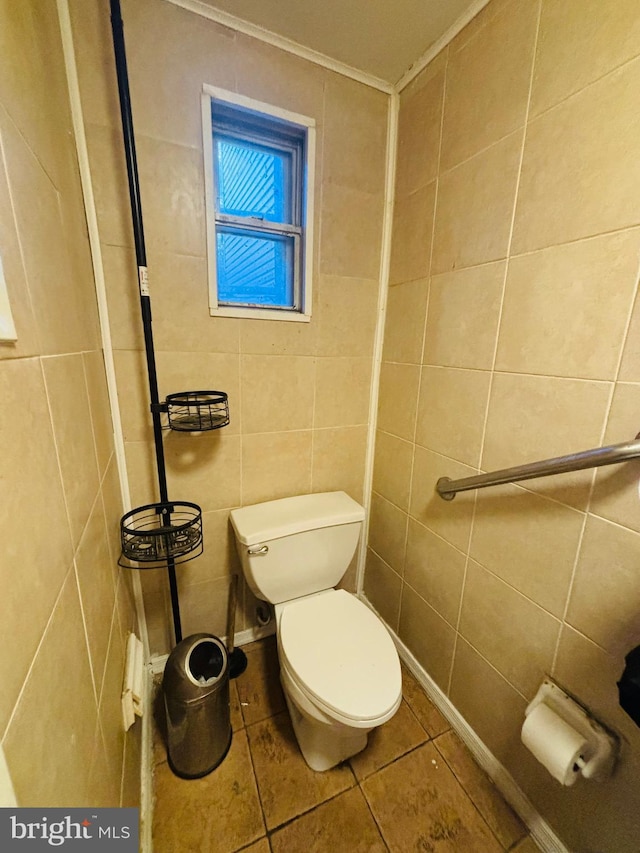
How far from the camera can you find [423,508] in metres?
1.26

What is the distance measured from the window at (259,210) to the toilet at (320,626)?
75 cm

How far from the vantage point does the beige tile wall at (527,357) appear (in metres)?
0.72

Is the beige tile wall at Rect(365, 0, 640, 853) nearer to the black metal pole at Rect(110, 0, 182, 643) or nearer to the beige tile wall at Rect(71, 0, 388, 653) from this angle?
the beige tile wall at Rect(71, 0, 388, 653)

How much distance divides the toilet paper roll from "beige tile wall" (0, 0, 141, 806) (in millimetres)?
972

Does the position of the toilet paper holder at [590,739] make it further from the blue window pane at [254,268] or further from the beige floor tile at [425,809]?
the blue window pane at [254,268]

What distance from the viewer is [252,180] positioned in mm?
1182

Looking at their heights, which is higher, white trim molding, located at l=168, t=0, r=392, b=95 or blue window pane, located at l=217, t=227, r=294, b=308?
white trim molding, located at l=168, t=0, r=392, b=95

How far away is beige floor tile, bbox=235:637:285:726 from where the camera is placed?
1.26 metres

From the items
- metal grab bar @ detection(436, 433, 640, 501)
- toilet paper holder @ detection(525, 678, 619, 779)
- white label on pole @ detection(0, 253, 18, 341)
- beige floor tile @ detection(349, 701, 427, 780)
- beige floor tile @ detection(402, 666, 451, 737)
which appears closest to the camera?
white label on pole @ detection(0, 253, 18, 341)

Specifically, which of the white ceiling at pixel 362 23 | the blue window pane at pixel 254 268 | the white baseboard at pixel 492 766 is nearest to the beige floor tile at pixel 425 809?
the white baseboard at pixel 492 766

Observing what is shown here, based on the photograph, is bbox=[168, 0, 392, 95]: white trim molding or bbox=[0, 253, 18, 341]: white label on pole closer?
bbox=[0, 253, 18, 341]: white label on pole

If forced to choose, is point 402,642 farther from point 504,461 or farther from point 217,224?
point 217,224

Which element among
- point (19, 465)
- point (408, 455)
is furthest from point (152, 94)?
point (408, 455)

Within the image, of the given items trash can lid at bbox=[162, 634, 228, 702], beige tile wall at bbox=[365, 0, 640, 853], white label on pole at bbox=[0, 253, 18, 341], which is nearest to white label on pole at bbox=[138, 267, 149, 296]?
white label on pole at bbox=[0, 253, 18, 341]
